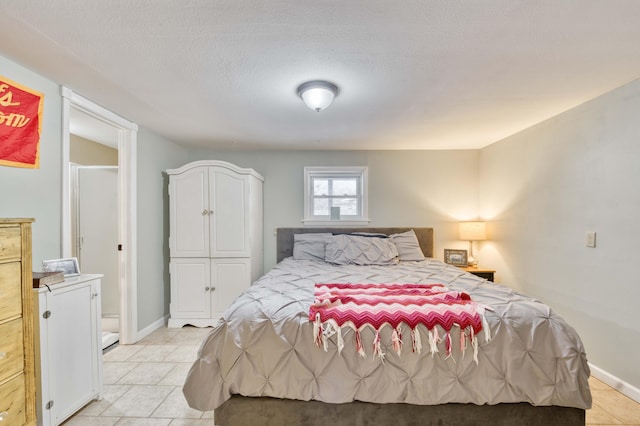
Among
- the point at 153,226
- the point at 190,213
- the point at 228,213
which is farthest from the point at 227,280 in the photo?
the point at 153,226

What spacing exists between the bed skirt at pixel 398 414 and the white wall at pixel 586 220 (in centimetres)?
106

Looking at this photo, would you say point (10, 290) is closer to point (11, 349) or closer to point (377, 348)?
point (11, 349)

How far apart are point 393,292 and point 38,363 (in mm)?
2084

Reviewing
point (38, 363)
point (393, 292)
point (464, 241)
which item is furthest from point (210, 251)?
point (464, 241)

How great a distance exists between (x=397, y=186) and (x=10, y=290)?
375cm

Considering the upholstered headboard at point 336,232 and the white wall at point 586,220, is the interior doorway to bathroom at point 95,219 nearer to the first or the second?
the upholstered headboard at point 336,232

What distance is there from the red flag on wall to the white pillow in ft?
11.0

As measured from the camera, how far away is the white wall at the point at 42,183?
1.72 meters

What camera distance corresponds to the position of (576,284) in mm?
2449

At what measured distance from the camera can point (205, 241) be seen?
336cm

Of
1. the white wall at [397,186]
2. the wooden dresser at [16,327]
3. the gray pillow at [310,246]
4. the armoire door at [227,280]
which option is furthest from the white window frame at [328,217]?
the wooden dresser at [16,327]

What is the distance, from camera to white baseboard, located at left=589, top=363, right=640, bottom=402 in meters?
1.98

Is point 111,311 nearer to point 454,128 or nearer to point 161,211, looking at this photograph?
point 161,211

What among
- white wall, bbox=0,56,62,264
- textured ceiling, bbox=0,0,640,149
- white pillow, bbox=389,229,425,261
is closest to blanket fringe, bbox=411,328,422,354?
textured ceiling, bbox=0,0,640,149
